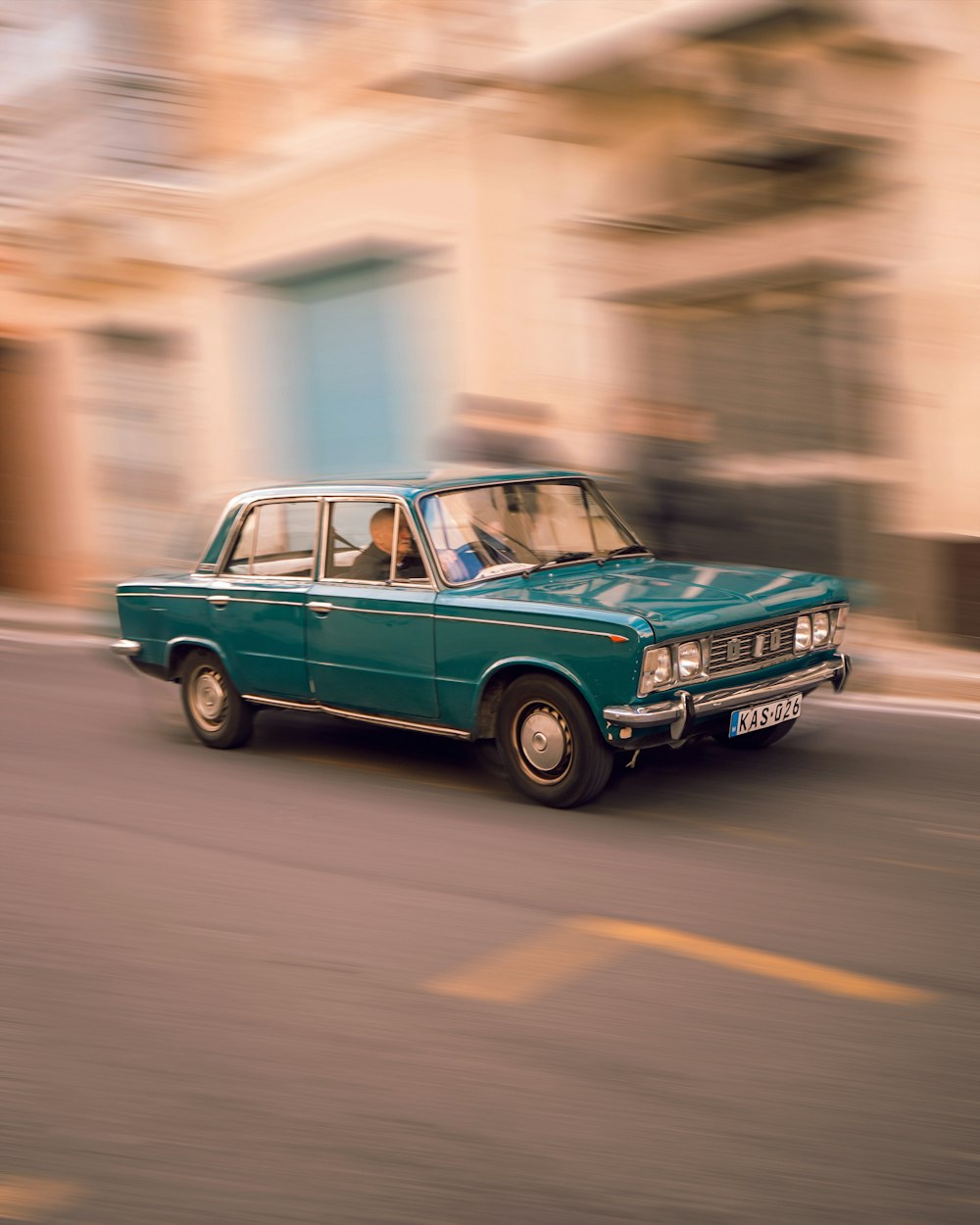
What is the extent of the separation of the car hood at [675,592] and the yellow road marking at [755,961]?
1.48m

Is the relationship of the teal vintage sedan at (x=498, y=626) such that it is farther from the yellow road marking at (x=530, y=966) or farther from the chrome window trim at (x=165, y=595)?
the yellow road marking at (x=530, y=966)

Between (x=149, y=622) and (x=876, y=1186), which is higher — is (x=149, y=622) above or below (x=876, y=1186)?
above

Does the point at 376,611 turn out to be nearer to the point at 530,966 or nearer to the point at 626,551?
the point at 626,551

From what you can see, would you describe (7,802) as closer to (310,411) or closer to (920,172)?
(920,172)

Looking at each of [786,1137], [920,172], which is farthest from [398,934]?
[920,172]

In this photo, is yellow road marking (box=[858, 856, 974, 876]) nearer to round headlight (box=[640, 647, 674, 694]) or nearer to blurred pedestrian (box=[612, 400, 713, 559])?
round headlight (box=[640, 647, 674, 694])

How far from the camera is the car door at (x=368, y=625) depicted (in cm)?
675

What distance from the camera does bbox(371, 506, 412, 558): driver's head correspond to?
6.93 meters

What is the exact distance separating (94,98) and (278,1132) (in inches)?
683

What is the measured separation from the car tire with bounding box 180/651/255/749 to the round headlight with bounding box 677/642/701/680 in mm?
2879

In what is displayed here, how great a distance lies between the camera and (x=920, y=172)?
35.2 ft

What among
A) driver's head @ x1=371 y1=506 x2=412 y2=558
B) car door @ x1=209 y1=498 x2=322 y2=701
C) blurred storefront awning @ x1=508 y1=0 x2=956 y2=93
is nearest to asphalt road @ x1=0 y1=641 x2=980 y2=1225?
car door @ x1=209 y1=498 x2=322 y2=701

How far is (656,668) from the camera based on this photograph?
5969 mm

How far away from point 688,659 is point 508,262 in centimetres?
853
